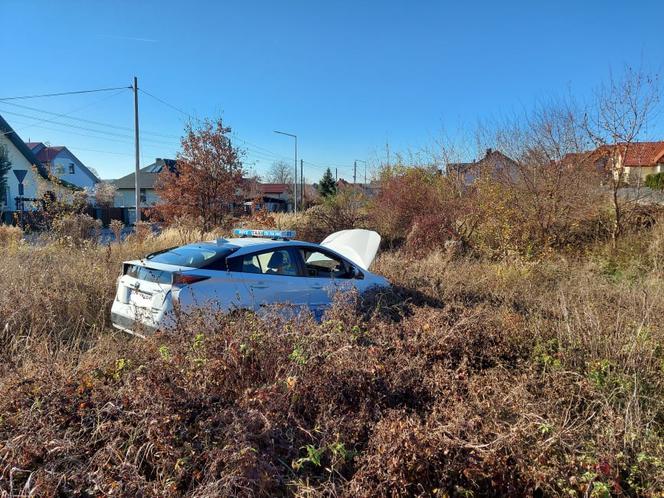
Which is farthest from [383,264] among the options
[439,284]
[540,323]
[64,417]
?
[64,417]

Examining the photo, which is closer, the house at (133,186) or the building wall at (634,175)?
the building wall at (634,175)

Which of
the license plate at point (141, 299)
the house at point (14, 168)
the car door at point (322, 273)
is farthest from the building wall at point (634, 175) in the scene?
the house at point (14, 168)

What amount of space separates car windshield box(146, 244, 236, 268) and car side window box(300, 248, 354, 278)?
106 cm

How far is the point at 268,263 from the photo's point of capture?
539 cm

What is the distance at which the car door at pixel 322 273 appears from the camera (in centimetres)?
552

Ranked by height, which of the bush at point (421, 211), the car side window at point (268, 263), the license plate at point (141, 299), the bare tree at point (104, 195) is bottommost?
the license plate at point (141, 299)

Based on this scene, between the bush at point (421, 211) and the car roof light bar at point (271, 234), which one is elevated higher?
the bush at point (421, 211)

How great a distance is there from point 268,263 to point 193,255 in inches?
36.3

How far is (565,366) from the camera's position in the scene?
3.44 meters

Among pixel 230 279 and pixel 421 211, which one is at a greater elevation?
pixel 421 211

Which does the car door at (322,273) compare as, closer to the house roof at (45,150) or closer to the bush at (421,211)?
the bush at (421,211)

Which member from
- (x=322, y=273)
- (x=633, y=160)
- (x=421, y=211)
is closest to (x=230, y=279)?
(x=322, y=273)

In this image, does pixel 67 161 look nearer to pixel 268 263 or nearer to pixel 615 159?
pixel 268 263

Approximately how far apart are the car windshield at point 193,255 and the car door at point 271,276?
19cm
